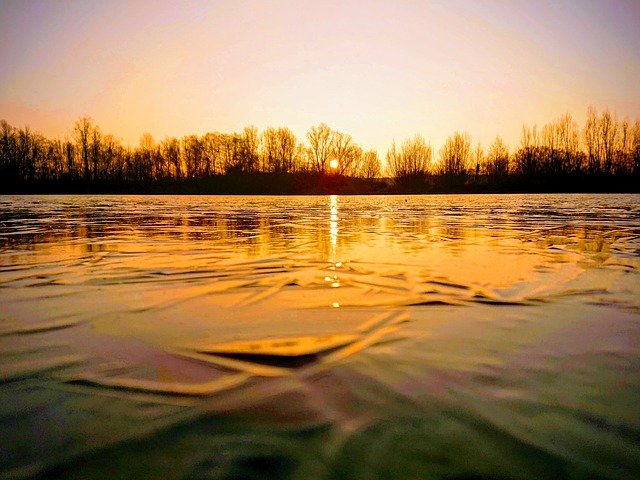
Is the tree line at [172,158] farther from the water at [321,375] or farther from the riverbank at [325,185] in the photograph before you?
the water at [321,375]

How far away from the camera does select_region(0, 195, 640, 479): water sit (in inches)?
47.0

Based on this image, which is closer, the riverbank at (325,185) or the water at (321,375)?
the water at (321,375)

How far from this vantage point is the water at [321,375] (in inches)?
47.0

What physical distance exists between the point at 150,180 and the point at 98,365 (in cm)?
8061

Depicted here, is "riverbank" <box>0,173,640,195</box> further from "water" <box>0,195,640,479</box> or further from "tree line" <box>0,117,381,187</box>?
"water" <box>0,195,640,479</box>

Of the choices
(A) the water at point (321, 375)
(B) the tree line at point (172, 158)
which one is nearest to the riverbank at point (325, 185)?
(B) the tree line at point (172, 158)

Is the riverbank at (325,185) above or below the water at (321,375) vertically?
above

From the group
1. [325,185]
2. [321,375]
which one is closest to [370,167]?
[325,185]

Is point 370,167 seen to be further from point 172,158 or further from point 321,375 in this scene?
point 321,375

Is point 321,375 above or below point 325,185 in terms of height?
below

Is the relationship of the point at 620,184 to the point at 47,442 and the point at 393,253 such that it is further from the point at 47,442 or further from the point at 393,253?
the point at 47,442

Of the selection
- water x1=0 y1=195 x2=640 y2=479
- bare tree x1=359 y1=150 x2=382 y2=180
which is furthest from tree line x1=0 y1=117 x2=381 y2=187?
water x1=0 y1=195 x2=640 y2=479

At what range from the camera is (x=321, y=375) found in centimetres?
173

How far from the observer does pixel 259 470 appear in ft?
3.75
